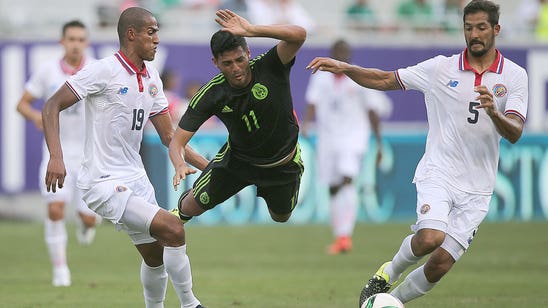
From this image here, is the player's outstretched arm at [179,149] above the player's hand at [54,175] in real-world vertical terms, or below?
above

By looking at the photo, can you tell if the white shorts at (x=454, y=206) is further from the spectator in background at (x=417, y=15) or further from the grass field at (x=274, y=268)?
the spectator in background at (x=417, y=15)

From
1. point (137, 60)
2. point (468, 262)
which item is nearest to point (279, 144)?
point (137, 60)

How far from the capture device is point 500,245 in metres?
17.8

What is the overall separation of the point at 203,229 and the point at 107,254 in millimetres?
4071

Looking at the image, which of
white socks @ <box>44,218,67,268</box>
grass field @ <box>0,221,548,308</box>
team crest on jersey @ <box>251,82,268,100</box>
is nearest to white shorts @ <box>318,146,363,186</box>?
grass field @ <box>0,221,548,308</box>

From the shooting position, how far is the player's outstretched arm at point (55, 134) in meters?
9.34

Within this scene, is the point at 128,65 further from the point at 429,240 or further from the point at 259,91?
the point at 429,240

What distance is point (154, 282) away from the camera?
9.88 meters

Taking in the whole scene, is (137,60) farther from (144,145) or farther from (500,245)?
(144,145)

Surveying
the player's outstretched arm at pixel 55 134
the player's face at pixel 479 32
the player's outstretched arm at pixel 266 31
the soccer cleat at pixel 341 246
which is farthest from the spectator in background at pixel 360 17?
the player's outstretched arm at pixel 55 134

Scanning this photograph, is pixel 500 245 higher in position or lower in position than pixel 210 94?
lower

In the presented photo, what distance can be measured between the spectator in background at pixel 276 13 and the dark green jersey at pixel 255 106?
13561 millimetres

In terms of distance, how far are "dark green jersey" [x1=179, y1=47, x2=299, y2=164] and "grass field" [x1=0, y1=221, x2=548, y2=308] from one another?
1.94 m

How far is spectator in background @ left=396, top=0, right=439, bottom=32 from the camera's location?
24188 mm
